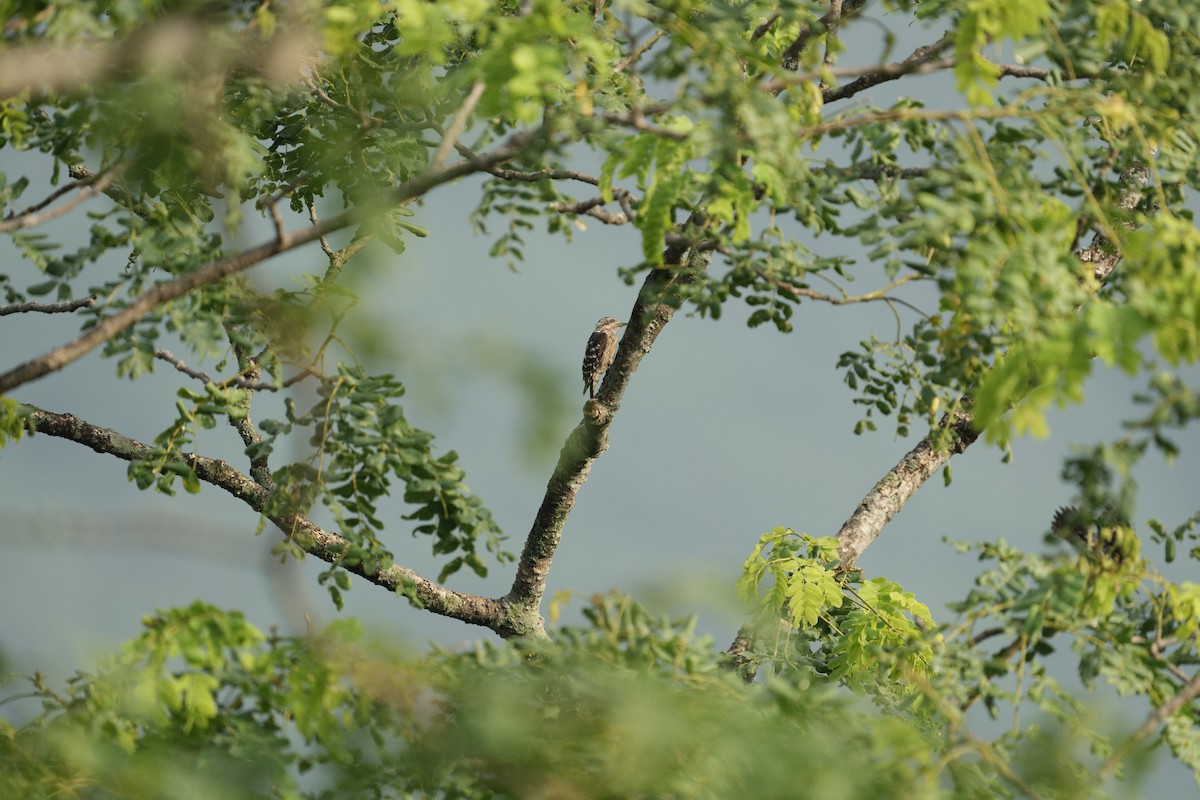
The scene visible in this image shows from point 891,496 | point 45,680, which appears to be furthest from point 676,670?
point 891,496

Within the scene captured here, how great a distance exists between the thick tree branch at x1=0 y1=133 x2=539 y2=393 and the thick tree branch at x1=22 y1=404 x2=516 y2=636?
92 centimetres

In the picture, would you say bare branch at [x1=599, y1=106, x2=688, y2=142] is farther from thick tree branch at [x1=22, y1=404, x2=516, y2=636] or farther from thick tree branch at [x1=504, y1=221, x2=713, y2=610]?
thick tree branch at [x1=22, y1=404, x2=516, y2=636]

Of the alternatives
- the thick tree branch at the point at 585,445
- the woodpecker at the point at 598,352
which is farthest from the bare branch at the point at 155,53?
the woodpecker at the point at 598,352

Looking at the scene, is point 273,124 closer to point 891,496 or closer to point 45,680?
point 45,680

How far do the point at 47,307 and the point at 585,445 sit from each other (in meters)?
2.18

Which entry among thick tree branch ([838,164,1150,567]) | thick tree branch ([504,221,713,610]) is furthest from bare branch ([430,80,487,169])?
thick tree branch ([838,164,1150,567])

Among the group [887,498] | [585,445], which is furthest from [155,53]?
[887,498]

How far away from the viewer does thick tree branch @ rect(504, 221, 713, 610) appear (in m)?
4.76

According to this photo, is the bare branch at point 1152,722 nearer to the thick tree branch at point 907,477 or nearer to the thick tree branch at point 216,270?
the thick tree branch at point 216,270

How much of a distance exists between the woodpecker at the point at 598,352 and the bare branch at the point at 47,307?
2.81 m

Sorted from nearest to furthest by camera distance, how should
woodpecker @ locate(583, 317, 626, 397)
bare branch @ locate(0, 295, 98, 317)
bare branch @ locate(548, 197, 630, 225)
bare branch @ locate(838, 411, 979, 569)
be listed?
bare branch @ locate(548, 197, 630, 225) < bare branch @ locate(0, 295, 98, 317) < bare branch @ locate(838, 411, 979, 569) < woodpecker @ locate(583, 317, 626, 397)

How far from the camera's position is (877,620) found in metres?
4.37

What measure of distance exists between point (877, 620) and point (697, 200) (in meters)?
1.65

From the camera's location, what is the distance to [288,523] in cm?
459
